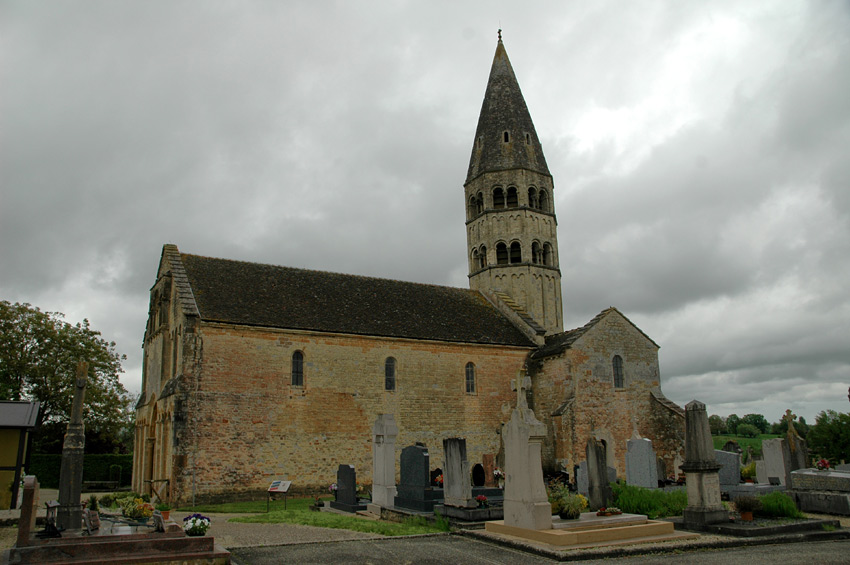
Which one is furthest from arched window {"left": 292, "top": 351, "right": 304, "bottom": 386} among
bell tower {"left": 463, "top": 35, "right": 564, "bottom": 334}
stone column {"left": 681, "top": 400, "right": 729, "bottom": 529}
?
stone column {"left": 681, "top": 400, "right": 729, "bottom": 529}

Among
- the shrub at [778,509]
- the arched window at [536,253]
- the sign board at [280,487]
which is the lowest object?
the shrub at [778,509]

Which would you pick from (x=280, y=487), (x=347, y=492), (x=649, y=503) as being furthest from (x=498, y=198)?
(x=649, y=503)

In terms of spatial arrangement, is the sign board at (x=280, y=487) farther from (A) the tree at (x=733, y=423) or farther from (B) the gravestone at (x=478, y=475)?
(A) the tree at (x=733, y=423)

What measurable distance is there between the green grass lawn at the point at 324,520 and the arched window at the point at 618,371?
15.5 m

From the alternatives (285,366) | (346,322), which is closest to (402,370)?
(346,322)

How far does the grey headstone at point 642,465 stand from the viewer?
19938 millimetres

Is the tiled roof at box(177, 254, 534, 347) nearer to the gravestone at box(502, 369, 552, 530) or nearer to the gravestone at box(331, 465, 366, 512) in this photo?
the gravestone at box(331, 465, 366, 512)

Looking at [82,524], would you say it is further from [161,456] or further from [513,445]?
[161,456]

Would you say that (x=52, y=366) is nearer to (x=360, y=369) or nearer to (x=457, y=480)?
(x=360, y=369)

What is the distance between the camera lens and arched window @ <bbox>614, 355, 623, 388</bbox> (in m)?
28.9

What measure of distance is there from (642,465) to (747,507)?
605 cm

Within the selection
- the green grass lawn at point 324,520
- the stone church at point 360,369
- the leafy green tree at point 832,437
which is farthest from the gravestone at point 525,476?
the leafy green tree at point 832,437

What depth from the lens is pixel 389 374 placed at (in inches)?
1046

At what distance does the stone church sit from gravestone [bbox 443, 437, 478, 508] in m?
4.11
